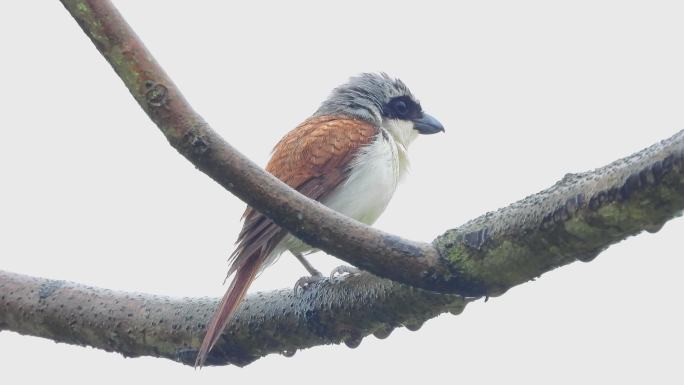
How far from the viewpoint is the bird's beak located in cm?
780

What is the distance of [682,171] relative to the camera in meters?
3.04

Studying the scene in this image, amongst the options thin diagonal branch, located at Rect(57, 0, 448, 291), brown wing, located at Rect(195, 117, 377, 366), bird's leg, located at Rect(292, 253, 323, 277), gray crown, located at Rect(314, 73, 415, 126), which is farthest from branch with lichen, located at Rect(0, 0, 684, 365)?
gray crown, located at Rect(314, 73, 415, 126)

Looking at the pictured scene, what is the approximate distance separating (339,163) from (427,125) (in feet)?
5.26

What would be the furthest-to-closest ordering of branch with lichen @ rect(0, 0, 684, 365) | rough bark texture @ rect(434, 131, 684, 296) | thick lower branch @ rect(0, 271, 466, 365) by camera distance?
1. thick lower branch @ rect(0, 271, 466, 365)
2. branch with lichen @ rect(0, 0, 684, 365)
3. rough bark texture @ rect(434, 131, 684, 296)

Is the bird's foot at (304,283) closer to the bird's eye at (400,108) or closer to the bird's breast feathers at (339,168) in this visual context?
the bird's breast feathers at (339,168)

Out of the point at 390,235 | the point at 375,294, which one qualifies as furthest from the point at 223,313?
the point at 390,235

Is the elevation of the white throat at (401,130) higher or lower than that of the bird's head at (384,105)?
lower

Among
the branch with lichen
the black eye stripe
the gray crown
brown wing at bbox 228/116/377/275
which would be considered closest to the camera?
the branch with lichen

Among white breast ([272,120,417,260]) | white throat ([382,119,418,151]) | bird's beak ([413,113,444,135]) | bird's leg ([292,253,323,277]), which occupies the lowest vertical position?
bird's leg ([292,253,323,277])

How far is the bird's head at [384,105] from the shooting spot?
295 inches

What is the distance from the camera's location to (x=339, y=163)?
6.40m

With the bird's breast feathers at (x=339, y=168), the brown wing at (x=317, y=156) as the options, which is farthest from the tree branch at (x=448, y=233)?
the bird's breast feathers at (x=339, y=168)

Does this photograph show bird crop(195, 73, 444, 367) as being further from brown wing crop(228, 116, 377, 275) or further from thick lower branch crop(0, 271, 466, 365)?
thick lower branch crop(0, 271, 466, 365)

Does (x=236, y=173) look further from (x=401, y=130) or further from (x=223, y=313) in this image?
(x=401, y=130)
